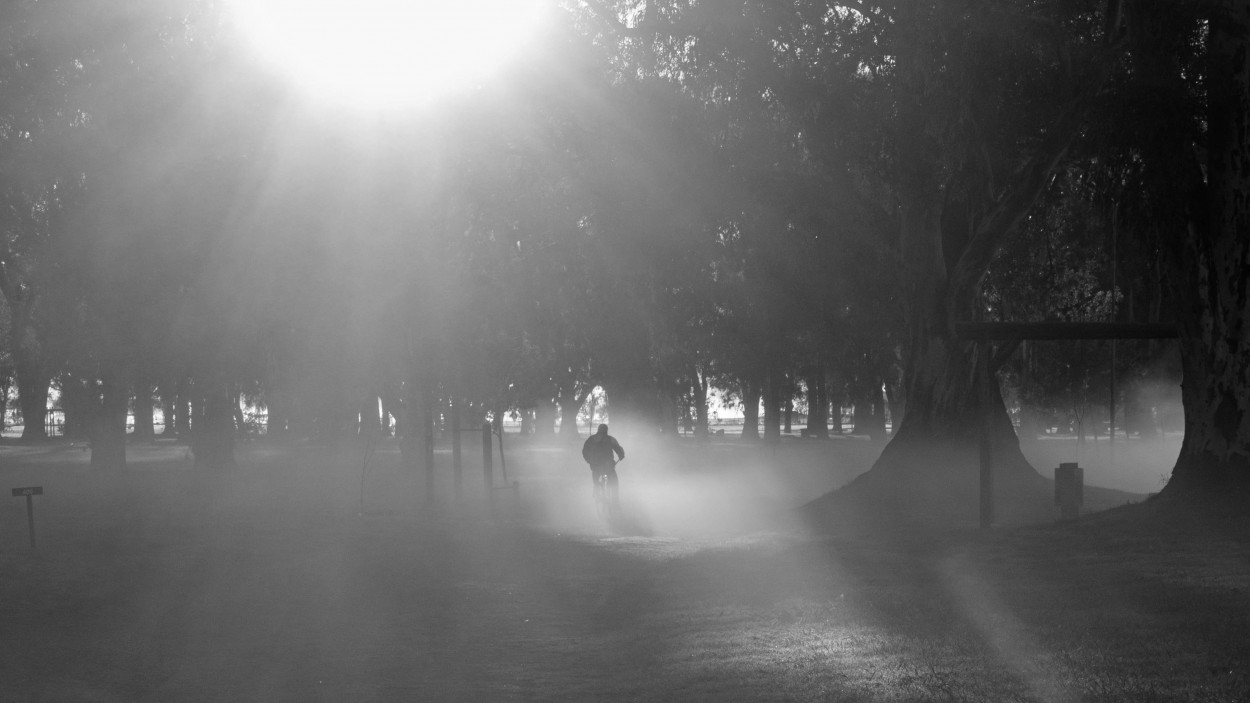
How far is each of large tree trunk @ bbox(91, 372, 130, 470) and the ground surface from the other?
1643 cm

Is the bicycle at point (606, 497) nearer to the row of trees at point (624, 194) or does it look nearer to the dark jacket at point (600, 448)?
the dark jacket at point (600, 448)

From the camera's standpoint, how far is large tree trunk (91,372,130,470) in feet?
124

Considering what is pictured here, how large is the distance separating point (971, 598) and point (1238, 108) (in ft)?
20.8

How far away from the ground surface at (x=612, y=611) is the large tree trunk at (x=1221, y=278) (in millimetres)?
1108

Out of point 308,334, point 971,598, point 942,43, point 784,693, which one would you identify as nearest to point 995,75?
point 942,43

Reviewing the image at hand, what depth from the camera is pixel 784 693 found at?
28.6 ft

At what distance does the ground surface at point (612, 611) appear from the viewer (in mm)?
9031

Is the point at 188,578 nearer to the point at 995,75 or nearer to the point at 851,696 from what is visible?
the point at 851,696

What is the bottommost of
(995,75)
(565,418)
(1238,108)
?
(565,418)

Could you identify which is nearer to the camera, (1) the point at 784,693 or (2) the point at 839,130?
(1) the point at 784,693

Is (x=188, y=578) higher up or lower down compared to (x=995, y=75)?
lower down

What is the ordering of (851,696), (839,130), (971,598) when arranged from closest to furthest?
(851,696), (971,598), (839,130)

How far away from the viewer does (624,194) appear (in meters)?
22.6

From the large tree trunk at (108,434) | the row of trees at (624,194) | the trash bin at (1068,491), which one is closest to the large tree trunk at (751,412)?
the large tree trunk at (108,434)
